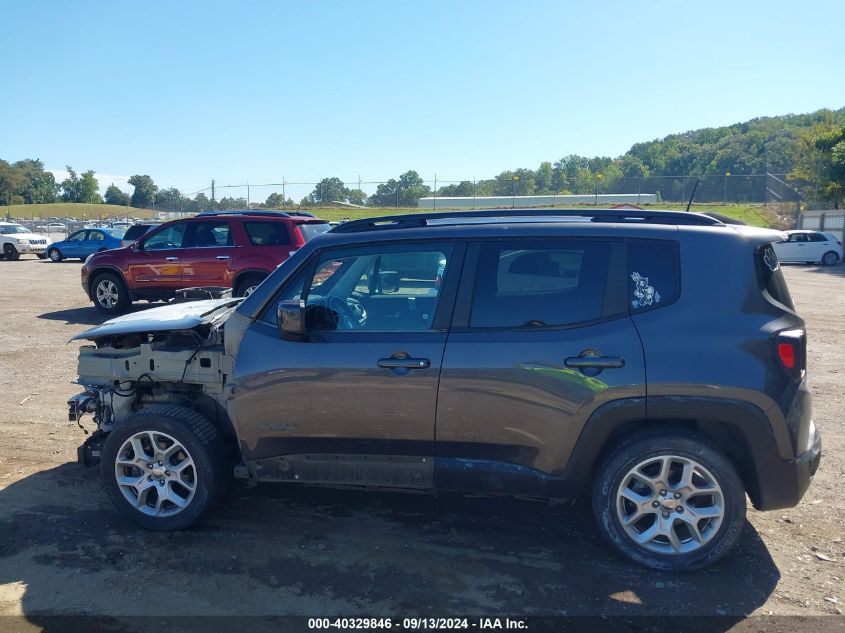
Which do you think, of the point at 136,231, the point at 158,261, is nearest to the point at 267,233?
the point at 158,261

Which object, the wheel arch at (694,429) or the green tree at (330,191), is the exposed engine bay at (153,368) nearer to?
the wheel arch at (694,429)

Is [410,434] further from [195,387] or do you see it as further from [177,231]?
[177,231]

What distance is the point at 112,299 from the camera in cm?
1330

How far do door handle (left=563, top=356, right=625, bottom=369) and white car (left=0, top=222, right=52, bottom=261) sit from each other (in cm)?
3146

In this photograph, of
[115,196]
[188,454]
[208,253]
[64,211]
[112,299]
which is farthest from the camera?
[115,196]

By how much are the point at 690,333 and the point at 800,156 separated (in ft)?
162

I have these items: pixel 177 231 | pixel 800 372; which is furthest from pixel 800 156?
pixel 800 372

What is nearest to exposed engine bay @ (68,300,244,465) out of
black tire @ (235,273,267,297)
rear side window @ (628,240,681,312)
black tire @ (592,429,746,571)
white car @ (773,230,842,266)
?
black tire @ (592,429,746,571)

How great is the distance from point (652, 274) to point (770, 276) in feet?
2.16

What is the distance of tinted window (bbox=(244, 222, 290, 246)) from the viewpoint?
39.5ft

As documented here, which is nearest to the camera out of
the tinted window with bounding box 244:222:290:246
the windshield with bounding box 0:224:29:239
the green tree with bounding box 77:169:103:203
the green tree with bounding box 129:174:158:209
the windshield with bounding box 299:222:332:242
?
the tinted window with bounding box 244:222:290:246

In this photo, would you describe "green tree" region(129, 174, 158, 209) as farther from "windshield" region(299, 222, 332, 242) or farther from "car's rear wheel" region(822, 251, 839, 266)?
"windshield" region(299, 222, 332, 242)

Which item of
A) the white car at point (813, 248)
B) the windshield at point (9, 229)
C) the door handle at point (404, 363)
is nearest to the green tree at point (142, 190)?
the windshield at point (9, 229)

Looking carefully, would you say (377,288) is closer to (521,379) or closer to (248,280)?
(521,379)
